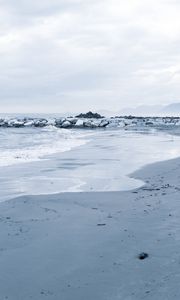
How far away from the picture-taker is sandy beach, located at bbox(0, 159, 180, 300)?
5.16 metres

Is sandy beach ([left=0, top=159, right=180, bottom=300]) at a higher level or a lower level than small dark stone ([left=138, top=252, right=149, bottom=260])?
lower

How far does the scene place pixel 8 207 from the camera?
371 inches

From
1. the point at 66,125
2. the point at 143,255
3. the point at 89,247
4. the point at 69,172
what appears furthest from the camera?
the point at 66,125

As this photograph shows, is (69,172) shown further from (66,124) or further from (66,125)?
(66,124)

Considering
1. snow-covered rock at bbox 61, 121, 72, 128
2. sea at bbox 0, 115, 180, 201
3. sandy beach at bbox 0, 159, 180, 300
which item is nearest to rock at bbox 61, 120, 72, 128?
snow-covered rock at bbox 61, 121, 72, 128

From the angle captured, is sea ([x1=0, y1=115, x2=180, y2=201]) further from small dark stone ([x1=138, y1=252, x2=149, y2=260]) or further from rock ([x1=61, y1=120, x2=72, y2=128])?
rock ([x1=61, y1=120, x2=72, y2=128])

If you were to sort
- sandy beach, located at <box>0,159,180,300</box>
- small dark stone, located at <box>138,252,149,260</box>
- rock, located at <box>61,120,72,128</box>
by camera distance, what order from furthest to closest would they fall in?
rock, located at <box>61,120,72,128</box> → small dark stone, located at <box>138,252,149,260</box> → sandy beach, located at <box>0,159,180,300</box>

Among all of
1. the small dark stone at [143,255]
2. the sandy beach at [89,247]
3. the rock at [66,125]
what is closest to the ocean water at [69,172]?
the sandy beach at [89,247]

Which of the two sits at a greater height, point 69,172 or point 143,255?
point 143,255

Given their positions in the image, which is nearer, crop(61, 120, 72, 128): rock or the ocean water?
the ocean water

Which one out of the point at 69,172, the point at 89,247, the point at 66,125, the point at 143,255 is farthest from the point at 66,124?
the point at 143,255

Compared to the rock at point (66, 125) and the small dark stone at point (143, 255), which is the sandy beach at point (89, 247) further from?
the rock at point (66, 125)

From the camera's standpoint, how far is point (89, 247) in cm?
657

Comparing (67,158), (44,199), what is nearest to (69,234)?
(44,199)
